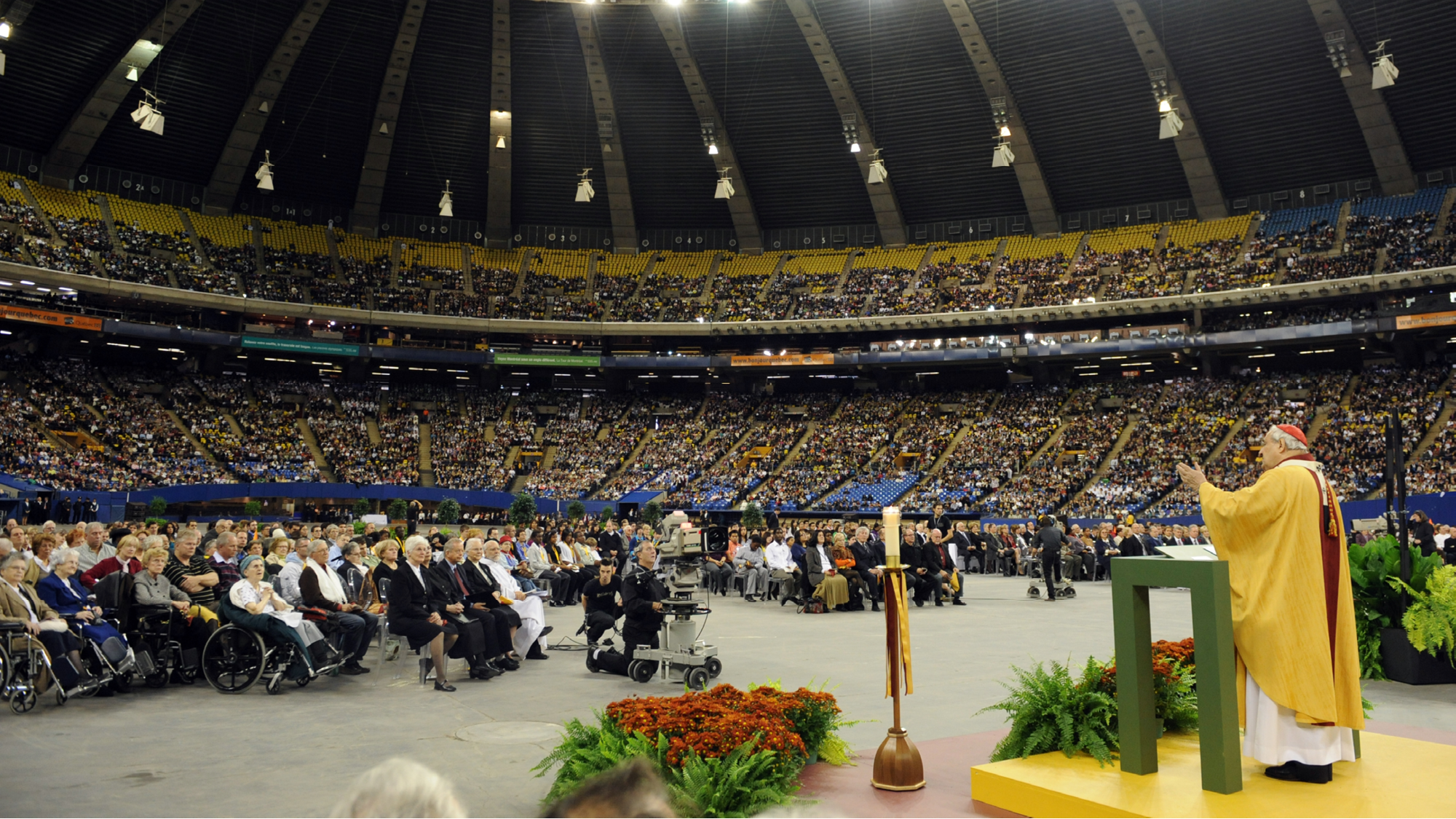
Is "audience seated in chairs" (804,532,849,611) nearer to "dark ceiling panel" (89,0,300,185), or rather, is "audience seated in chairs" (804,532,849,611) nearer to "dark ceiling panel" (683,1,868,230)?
"dark ceiling panel" (683,1,868,230)

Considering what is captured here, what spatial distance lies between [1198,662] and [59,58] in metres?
40.3

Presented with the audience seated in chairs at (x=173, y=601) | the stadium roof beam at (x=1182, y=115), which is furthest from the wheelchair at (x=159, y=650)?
the stadium roof beam at (x=1182, y=115)

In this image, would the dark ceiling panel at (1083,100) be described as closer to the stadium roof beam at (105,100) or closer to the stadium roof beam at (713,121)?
the stadium roof beam at (713,121)

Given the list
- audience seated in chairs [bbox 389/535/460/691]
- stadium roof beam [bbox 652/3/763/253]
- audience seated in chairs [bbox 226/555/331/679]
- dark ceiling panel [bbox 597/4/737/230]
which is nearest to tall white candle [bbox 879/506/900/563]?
audience seated in chairs [bbox 389/535/460/691]

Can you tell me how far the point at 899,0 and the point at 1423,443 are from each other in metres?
23.4

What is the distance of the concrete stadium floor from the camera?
4.93 m

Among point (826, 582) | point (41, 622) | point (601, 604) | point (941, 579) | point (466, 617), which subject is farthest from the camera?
point (941, 579)

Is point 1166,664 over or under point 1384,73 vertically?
under

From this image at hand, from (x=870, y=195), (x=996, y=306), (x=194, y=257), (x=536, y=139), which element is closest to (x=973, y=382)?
(x=996, y=306)

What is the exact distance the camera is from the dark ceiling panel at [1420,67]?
28750 mm

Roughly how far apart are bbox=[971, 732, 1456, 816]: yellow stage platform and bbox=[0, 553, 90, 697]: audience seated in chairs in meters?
7.13

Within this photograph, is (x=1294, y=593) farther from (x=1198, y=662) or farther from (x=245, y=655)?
(x=245, y=655)

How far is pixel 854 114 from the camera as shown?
36250 mm

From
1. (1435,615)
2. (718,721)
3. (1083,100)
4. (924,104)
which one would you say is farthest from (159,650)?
(1083,100)
